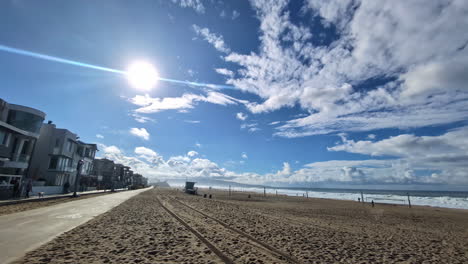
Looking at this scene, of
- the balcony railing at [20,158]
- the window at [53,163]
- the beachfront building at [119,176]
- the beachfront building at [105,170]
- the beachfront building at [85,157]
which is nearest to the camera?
the balcony railing at [20,158]

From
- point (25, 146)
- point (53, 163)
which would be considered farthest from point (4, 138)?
point (53, 163)

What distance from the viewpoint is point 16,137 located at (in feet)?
82.2

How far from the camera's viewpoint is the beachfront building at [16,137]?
885 inches

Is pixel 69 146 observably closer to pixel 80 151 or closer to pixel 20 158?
pixel 80 151

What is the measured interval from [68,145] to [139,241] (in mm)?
39684

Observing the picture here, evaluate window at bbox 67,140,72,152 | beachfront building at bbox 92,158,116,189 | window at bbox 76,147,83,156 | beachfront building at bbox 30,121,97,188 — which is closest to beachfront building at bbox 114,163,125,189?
beachfront building at bbox 92,158,116,189

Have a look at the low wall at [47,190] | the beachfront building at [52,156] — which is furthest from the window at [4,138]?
the beachfront building at [52,156]

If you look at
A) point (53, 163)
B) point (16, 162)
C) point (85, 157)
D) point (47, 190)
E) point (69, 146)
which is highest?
point (69, 146)

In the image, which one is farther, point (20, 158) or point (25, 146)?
point (25, 146)

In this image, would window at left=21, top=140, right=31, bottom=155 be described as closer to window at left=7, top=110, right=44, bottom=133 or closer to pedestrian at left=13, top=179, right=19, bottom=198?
window at left=7, top=110, right=44, bottom=133

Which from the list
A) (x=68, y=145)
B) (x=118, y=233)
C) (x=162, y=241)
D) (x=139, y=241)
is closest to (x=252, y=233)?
(x=162, y=241)

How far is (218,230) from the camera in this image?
416 inches

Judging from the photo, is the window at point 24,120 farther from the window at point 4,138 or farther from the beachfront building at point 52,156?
the beachfront building at point 52,156

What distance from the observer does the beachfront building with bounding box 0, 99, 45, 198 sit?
2247 centimetres
